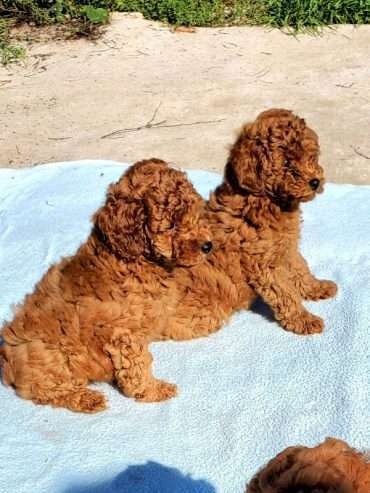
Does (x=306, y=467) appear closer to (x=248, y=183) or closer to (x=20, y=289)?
(x=248, y=183)

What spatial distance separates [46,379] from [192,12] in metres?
7.61

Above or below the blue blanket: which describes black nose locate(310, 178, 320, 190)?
above

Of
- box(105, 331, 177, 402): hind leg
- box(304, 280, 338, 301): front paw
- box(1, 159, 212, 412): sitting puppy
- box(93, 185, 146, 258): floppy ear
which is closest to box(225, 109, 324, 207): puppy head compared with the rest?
box(1, 159, 212, 412): sitting puppy

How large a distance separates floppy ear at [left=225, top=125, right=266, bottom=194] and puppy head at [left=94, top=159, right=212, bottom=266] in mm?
490

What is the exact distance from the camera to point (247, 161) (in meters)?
4.34

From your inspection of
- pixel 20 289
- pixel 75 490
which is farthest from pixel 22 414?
pixel 20 289

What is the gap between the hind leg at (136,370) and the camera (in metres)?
4.28

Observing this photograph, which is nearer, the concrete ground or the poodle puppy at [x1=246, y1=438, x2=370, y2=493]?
the poodle puppy at [x1=246, y1=438, x2=370, y2=493]

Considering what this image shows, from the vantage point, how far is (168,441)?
4316mm

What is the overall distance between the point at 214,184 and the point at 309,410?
9.17ft

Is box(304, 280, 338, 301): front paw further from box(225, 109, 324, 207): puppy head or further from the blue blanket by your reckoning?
box(225, 109, 324, 207): puppy head

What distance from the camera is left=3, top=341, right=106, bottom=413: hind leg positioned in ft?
14.1

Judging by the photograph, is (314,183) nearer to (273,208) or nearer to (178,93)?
(273,208)

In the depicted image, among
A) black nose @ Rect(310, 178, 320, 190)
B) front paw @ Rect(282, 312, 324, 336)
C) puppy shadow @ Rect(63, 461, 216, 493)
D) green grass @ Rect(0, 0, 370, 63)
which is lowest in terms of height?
puppy shadow @ Rect(63, 461, 216, 493)
